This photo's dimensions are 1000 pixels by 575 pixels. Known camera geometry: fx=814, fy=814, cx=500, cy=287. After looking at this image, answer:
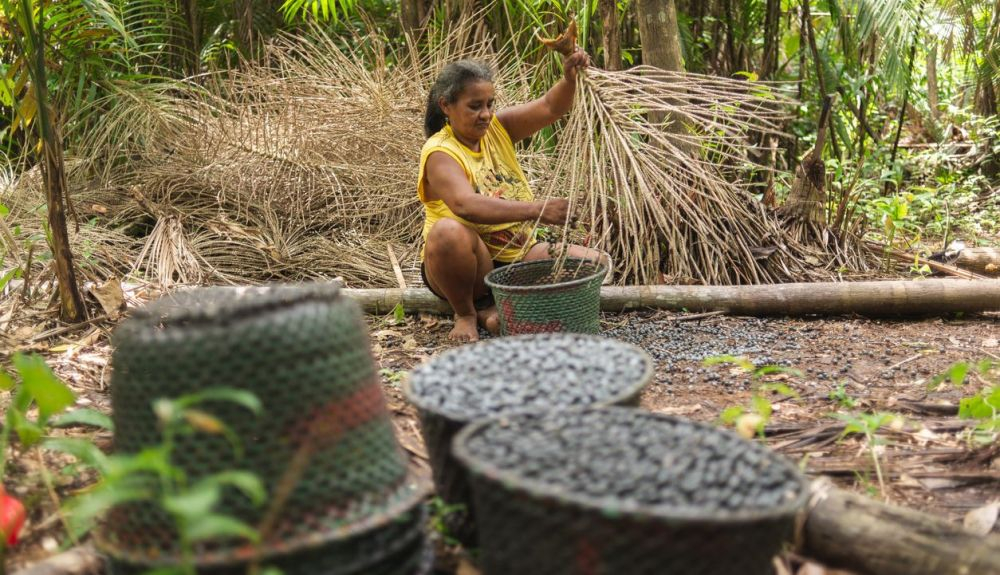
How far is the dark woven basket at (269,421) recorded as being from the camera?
1.30 m

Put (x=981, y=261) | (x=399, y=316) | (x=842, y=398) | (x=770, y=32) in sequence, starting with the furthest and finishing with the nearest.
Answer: (x=770, y=32) < (x=981, y=261) < (x=399, y=316) < (x=842, y=398)

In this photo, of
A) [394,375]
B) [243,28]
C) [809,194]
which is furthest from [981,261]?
[243,28]

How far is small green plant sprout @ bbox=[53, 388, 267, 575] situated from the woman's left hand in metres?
2.19

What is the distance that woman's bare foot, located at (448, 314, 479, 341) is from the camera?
132 inches

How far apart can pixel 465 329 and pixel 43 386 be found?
194cm

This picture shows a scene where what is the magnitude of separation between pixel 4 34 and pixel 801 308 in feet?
16.1

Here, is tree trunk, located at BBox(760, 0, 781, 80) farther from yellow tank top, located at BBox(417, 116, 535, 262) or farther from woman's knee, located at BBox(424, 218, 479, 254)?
woman's knee, located at BBox(424, 218, 479, 254)

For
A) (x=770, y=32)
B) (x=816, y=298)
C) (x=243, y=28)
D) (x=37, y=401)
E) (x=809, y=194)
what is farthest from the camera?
(x=243, y=28)

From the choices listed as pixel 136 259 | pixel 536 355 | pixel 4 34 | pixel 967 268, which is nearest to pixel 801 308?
pixel 967 268

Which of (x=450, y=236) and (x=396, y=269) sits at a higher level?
(x=450, y=236)

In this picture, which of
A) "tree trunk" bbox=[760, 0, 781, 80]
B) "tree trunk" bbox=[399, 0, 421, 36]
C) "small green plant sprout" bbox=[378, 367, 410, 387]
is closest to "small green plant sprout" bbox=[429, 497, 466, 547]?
"small green plant sprout" bbox=[378, 367, 410, 387]

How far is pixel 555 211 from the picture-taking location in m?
2.87

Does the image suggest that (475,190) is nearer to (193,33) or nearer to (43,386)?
(43,386)

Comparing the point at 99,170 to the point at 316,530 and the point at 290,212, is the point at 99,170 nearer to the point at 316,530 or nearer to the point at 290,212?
the point at 290,212
